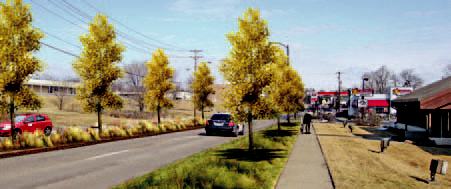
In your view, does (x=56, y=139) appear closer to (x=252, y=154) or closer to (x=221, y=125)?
(x=252, y=154)

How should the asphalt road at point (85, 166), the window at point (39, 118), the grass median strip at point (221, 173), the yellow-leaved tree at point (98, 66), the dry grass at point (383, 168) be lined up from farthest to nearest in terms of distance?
the window at point (39, 118), the yellow-leaved tree at point (98, 66), the dry grass at point (383, 168), the asphalt road at point (85, 166), the grass median strip at point (221, 173)

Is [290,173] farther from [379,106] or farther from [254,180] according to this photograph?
[379,106]

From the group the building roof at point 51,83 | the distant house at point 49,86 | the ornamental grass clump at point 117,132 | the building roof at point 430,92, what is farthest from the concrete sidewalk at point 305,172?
the distant house at point 49,86

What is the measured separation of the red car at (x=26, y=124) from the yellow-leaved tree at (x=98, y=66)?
404cm

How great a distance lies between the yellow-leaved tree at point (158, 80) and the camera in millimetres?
30531

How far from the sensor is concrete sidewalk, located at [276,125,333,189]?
9.72 metres

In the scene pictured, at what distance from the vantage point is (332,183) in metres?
9.99

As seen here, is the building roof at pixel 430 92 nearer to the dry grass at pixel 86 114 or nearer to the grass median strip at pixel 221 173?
the grass median strip at pixel 221 173

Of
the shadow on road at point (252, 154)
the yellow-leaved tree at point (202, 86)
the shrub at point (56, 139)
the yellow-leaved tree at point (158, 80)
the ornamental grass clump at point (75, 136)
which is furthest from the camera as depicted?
the yellow-leaved tree at point (202, 86)

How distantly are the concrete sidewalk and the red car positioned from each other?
15818mm

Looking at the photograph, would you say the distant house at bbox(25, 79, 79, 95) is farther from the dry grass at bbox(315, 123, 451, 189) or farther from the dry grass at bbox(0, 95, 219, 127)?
the dry grass at bbox(315, 123, 451, 189)

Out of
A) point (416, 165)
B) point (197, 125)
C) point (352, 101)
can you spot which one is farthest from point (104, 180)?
point (352, 101)

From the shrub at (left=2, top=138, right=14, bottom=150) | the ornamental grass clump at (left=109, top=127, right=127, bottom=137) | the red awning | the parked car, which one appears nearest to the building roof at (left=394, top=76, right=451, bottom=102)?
the parked car

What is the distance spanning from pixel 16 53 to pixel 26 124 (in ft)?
25.9
